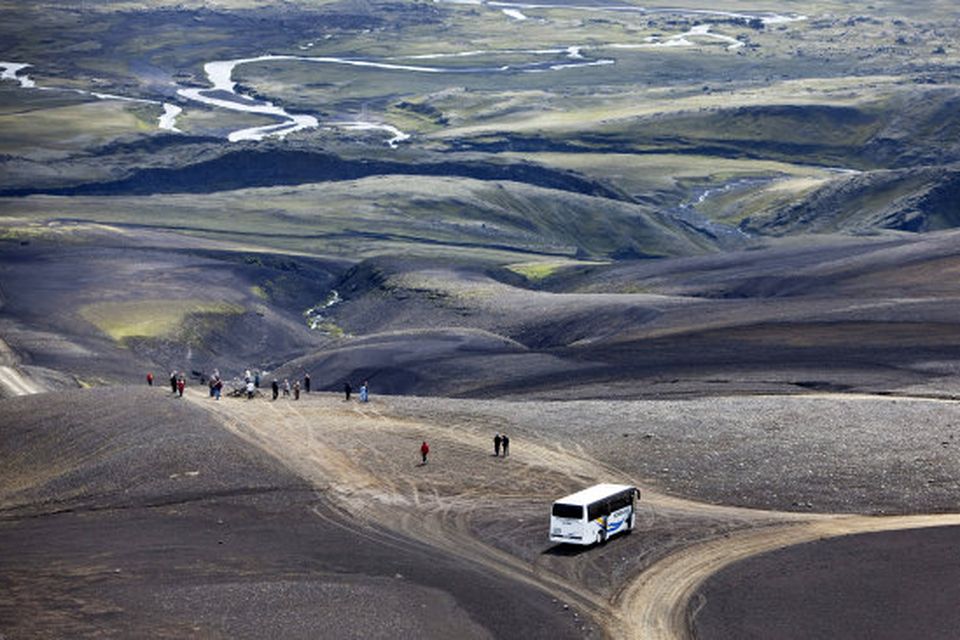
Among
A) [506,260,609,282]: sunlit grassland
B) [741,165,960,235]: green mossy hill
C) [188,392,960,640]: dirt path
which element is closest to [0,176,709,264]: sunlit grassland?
[506,260,609,282]: sunlit grassland

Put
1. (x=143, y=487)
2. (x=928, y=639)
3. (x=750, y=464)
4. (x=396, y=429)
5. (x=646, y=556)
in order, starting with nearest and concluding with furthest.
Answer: (x=928, y=639)
(x=646, y=556)
(x=143, y=487)
(x=750, y=464)
(x=396, y=429)

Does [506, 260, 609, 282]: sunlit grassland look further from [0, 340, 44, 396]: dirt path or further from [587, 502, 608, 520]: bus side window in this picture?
[587, 502, 608, 520]: bus side window

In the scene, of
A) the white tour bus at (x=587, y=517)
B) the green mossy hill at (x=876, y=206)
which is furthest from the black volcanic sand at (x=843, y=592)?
the green mossy hill at (x=876, y=206)

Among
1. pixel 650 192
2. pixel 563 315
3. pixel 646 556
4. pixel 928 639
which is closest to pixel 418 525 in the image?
pixel 646 556

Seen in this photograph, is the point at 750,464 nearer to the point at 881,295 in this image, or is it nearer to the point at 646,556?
the point at 646,556

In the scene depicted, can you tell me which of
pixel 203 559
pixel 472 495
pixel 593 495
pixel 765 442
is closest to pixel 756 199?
pixel 765 442

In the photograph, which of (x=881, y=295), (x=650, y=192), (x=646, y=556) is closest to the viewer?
(x=646, y=556)
